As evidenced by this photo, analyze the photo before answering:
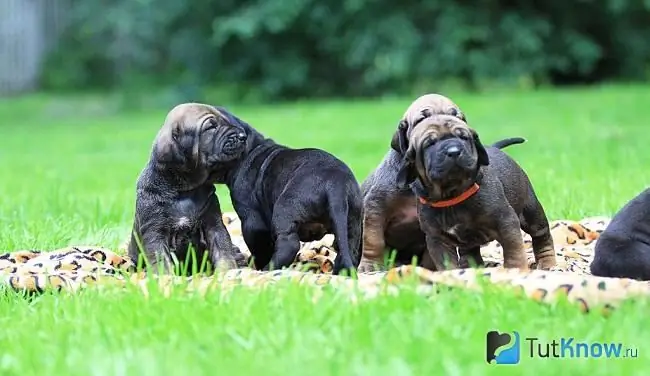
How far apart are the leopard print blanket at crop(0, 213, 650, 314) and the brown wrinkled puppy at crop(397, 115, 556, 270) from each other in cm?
25

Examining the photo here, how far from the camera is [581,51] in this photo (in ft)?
70.0

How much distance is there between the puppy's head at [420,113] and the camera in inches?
217

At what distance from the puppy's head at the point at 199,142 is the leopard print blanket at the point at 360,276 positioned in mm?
710

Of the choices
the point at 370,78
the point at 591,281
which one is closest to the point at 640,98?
the point at 370,78

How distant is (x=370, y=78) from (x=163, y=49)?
6.86 meters

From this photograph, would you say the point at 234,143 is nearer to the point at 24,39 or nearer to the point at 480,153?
the point at 480,153

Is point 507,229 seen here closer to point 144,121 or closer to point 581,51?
point 144,121

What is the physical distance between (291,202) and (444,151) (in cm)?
94

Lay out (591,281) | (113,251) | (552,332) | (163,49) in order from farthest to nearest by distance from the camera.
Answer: (163,49), (113,251), (591,281), (552,332)

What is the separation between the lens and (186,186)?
5625 millimetres

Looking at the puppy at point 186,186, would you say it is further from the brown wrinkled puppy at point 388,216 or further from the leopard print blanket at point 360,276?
the brown wrinkled puppy at point 388,216

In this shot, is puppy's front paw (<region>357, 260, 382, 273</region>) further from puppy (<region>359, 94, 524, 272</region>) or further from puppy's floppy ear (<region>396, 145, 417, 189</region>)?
puppy's floppy ear (<region>396, 145, 417, 189</region>)

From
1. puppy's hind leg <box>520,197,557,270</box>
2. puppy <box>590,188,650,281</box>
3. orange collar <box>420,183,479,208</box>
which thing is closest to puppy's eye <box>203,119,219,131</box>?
orange collar <box>420,183,479,208</box>

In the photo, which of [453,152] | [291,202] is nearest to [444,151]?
[453,152]
